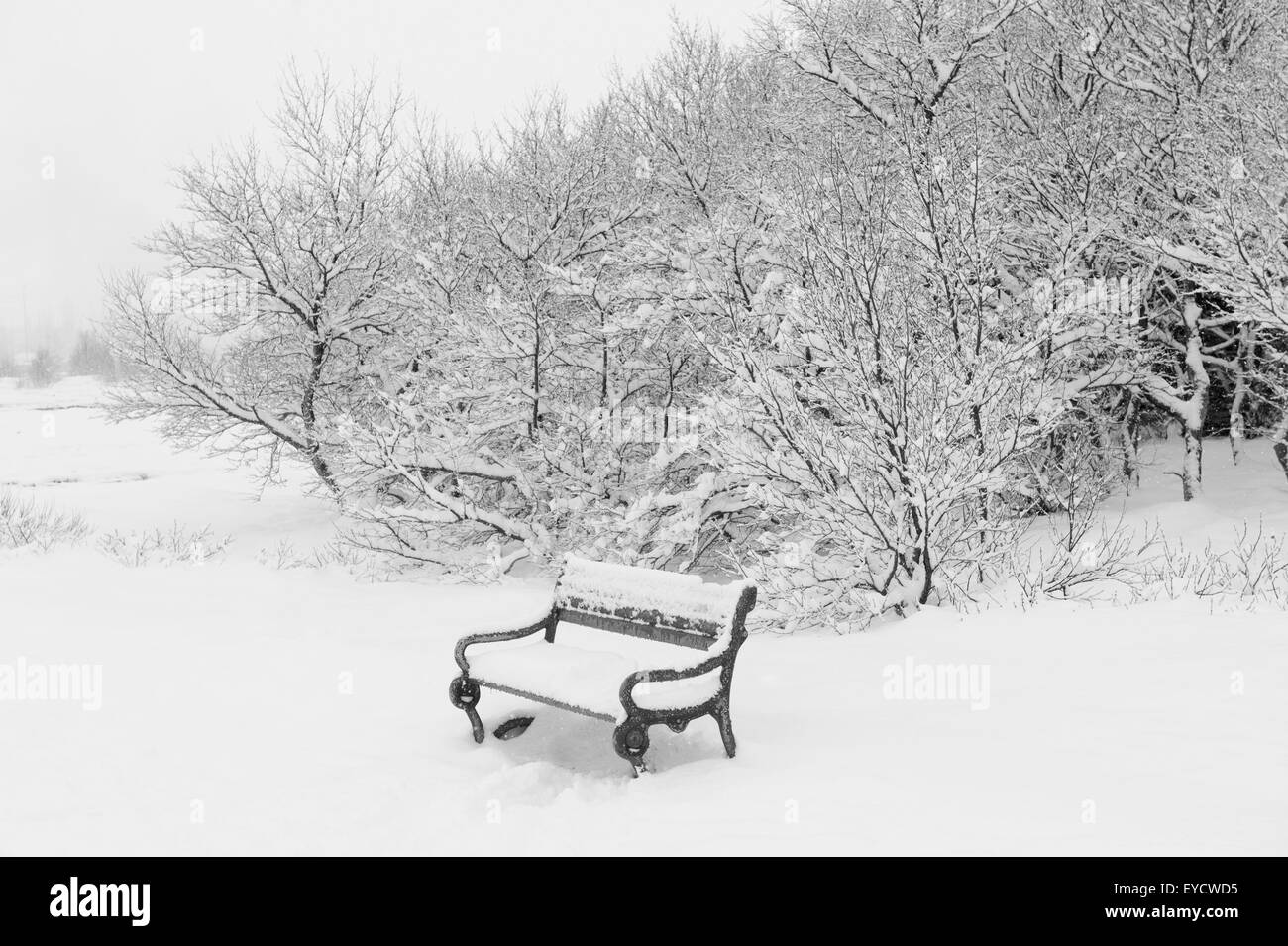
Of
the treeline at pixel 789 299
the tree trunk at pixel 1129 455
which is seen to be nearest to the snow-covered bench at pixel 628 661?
the treeline at pixel 789 299

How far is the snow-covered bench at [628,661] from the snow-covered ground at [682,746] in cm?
28

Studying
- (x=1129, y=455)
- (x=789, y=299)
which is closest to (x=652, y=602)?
(x=789, y=299)

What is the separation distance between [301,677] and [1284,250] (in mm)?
10617

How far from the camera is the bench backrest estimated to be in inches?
183

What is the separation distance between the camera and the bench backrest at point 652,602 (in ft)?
15.2

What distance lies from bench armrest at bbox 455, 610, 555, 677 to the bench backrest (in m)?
0.13

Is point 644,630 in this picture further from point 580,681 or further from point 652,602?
point 580,681

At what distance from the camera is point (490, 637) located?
511 centimetres

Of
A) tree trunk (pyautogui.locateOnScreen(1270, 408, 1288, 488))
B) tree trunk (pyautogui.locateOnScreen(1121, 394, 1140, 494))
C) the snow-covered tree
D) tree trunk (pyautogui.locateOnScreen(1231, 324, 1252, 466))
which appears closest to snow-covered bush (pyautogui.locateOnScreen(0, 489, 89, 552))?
the snow-covered tree

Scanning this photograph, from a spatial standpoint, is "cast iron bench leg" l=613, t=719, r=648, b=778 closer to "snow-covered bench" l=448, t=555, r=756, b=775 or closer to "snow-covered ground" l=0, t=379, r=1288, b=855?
"snow-covered bench" l=448, t=555, r=756, b=775

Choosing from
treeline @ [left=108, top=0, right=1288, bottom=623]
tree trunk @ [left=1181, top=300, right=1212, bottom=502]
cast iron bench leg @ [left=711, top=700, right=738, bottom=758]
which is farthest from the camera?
tree trunk @ [left=1181, top=300, right=1212, bottom=502]

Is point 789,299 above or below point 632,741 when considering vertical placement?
above

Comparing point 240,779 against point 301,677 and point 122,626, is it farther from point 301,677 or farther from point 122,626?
point 122,626

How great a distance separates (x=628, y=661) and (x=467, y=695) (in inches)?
35.5
